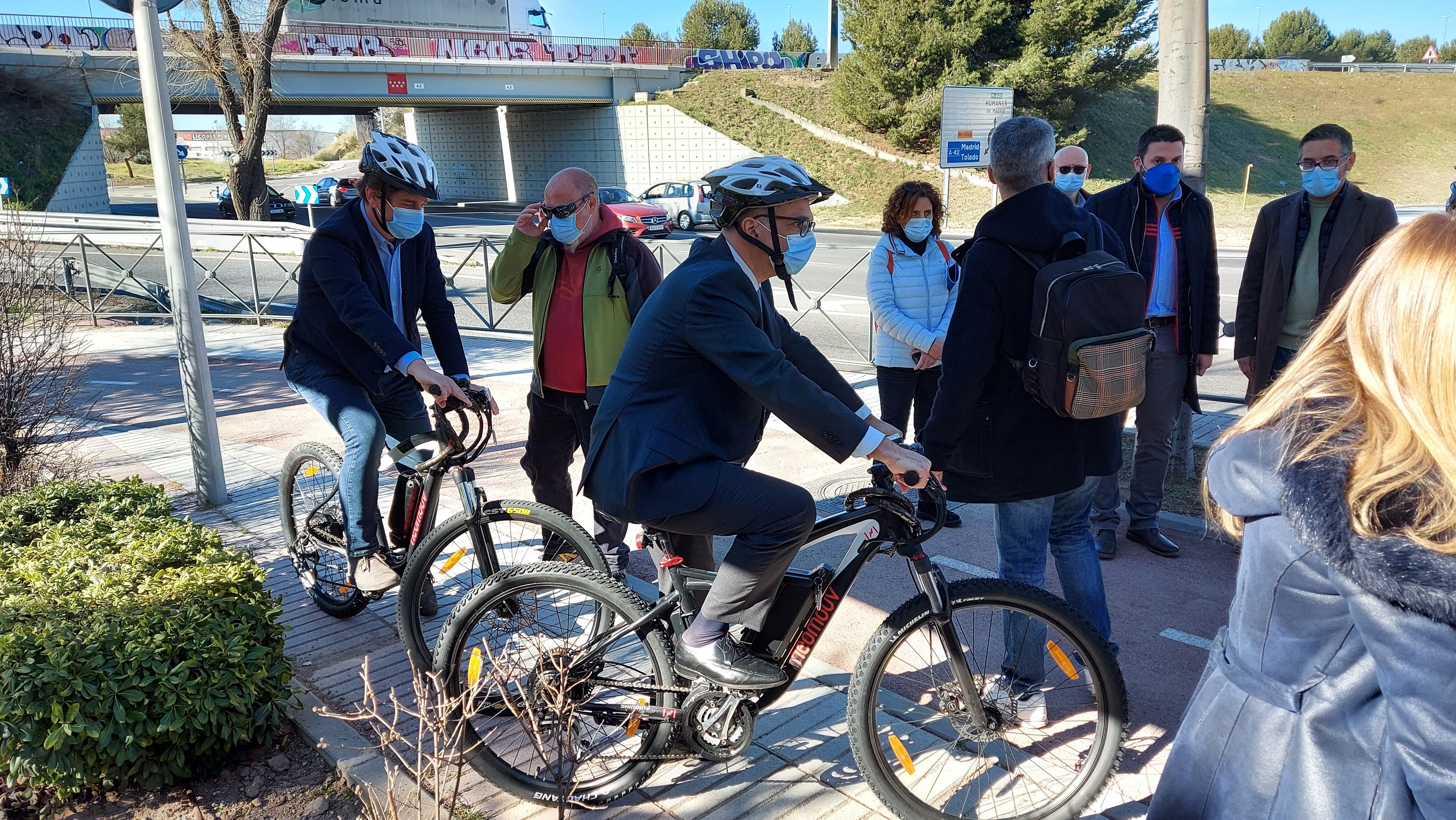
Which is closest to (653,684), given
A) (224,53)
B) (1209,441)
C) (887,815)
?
(887,815)

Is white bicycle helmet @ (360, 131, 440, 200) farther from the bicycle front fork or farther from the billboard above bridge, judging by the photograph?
the billboard above bridge

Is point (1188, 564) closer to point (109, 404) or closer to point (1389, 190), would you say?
point (109, 404)

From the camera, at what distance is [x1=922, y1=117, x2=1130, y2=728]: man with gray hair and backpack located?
313cm

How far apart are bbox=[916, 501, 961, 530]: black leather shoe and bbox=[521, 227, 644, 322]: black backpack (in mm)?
1509

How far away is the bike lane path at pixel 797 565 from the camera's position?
10.2 feet

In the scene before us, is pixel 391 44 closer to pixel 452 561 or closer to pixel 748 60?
pixel 748 60

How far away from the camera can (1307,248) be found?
500 centimetres

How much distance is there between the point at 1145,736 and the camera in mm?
3463

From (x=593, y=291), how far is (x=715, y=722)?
215 centimetres

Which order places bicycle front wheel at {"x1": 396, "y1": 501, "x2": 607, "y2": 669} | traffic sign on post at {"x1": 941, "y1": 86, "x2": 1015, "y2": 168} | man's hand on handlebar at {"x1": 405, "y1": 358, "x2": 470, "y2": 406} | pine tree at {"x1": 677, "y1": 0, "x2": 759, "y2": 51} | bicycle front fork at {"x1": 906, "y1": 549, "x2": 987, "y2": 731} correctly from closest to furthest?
bicycle front fork at {"x1": 906, "y1": 549, "x2": 987, "y2": 731}, bicycle front wheel at {"x1": 396, "y1": 501, "x2": 607, "y2": 669}, man's hand on handlebar at {"x1": 405, "y1": 358, "x2": 470, "y2": 406}, traffic sign on post at {"x1": 941, "y1": 86, "x2": 1015, "y2": 168}, pine tree at {"x1": 677, "y1": 0, "x2": 759, "y2": 51}

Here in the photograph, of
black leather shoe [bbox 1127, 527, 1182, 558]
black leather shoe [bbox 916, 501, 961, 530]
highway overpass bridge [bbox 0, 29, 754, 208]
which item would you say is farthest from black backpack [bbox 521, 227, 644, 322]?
highway overpass bridge [bbox 0, 29, 754, 208]

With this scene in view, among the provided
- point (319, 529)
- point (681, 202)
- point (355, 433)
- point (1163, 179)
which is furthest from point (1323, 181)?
point (681, 202)

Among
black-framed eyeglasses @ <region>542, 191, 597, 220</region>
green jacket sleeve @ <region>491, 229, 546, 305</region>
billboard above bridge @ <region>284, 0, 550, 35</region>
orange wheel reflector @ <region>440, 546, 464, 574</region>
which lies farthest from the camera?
billboard above bridge @ <region>284, 0, 550, 35</region>

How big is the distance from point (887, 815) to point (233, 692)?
6.59 ft
